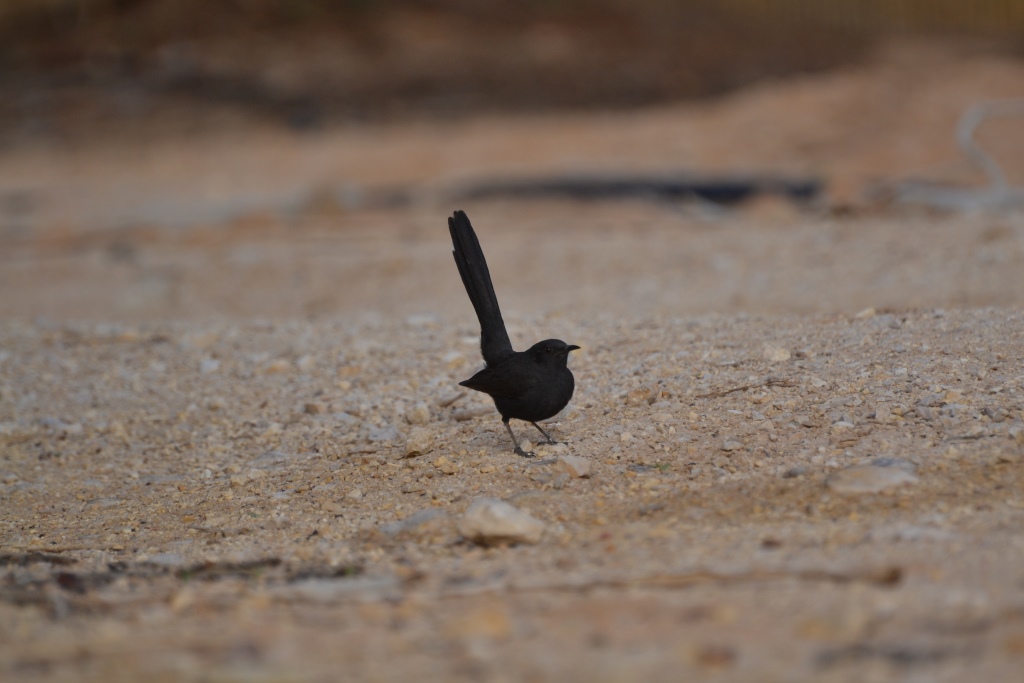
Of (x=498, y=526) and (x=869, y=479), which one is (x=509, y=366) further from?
(x=869, y=479)

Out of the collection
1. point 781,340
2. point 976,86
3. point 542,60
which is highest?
point 542,60

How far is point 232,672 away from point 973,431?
2786mm

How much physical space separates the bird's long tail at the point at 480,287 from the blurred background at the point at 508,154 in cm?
290

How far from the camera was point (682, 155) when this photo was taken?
576 inches

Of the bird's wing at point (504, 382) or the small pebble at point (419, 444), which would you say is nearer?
the bird's wing at point (504, 382)

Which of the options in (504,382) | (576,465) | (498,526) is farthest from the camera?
(504,382)

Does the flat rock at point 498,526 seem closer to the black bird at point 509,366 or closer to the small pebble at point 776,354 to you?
the black bird at point 509,366

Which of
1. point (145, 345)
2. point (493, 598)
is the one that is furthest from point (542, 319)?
point (493, 598)

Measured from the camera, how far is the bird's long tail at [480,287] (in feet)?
14.6

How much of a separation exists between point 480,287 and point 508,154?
11229mm

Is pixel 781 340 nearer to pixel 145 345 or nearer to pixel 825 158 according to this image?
pixel 145 345

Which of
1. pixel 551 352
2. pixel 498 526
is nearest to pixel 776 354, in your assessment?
pixel 551 352

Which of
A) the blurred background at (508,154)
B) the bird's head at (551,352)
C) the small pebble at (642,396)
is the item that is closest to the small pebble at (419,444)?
the bird's head at (551,352)

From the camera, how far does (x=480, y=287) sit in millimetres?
4441
